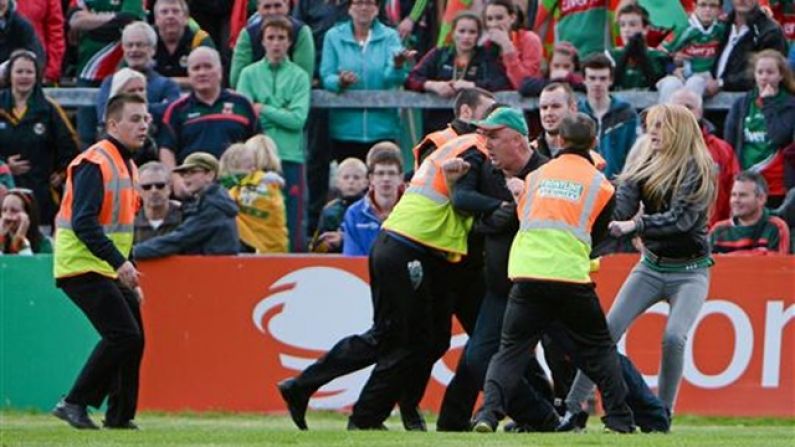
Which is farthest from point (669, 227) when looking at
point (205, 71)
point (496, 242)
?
point (205, 71)

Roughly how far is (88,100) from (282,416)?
4.31m

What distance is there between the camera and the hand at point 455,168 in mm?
13406

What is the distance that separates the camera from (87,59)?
66.3 feet

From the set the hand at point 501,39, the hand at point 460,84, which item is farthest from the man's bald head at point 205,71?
the hand at point 501,39

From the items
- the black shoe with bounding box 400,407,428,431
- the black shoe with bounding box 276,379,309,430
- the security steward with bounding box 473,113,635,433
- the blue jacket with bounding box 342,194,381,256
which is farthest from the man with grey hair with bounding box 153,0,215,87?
the security steward with bounding box 473,113,635,433

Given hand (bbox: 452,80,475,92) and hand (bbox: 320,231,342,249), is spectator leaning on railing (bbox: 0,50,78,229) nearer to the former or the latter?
hand (bbox: 320,231,342,249)

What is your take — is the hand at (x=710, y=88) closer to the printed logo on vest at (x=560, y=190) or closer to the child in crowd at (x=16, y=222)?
the child in crowd at (x=16, y=222)

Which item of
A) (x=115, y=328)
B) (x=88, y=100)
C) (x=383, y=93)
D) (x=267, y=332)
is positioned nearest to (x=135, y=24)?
(x=88, y=100)

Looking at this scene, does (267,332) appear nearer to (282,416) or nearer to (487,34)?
(282,416)

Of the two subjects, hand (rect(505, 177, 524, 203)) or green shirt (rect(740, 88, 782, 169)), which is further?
green shirt (rect(740, 88, 782, 169))

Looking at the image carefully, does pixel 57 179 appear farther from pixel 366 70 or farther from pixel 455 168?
pixel 455 168

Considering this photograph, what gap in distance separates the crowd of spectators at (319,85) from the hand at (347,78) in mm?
18

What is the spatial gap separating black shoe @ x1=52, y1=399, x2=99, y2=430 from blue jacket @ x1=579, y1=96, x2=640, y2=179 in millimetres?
5545

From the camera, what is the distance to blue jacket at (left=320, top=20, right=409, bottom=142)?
64.1 feet
